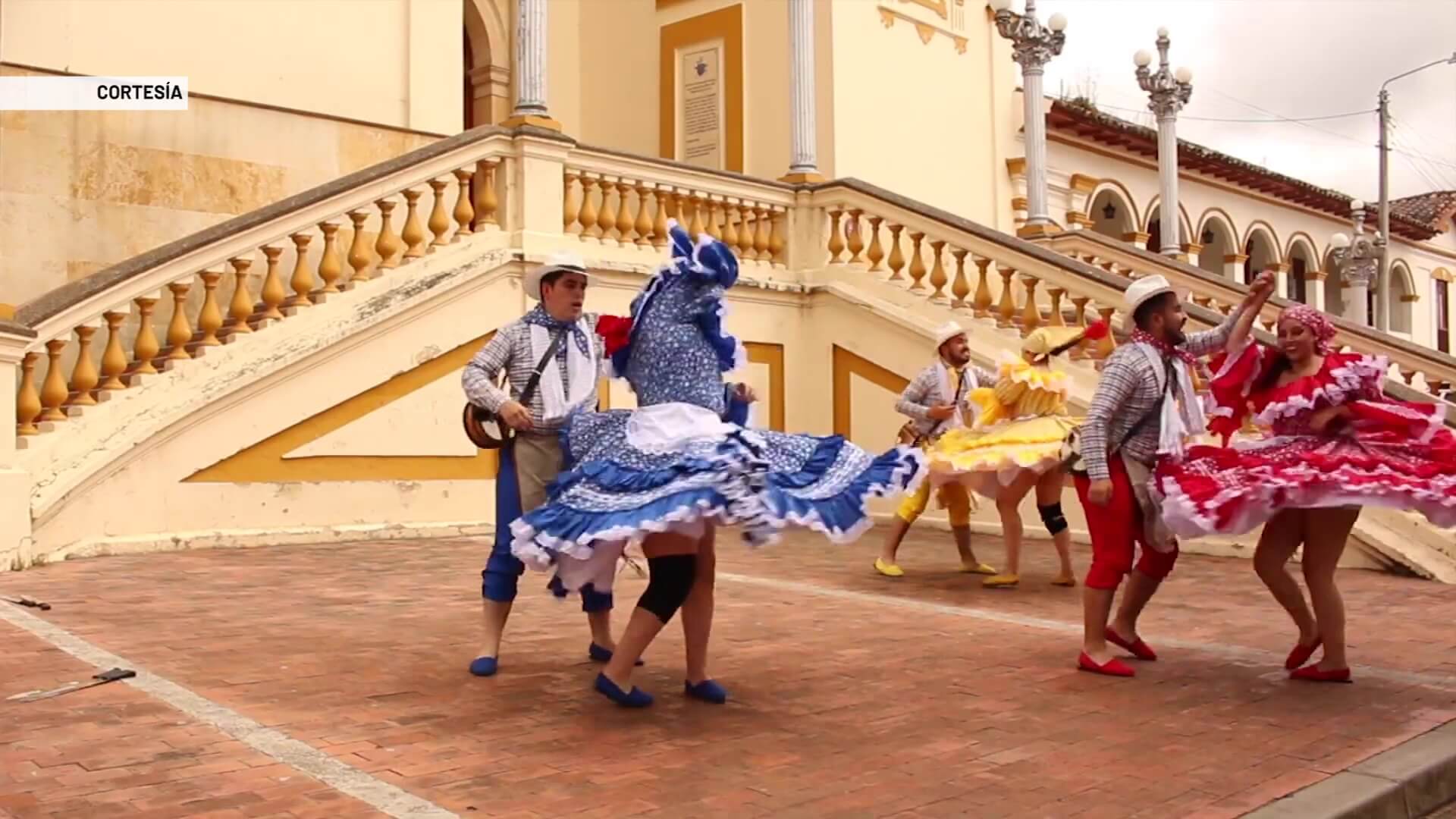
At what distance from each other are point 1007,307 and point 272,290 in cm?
669

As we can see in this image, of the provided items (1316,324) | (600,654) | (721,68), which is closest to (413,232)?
(600,654)

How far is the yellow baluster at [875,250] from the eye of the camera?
1439 centimetres

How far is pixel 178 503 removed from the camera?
390 inches

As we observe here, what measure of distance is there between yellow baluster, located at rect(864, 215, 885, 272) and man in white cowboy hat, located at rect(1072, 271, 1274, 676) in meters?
8.10

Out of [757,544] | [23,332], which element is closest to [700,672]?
[757,544]

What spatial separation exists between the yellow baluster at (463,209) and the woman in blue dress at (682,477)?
646 cm

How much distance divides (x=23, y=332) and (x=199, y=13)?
5267 mm

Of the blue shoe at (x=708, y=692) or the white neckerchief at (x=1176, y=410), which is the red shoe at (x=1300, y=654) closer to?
the white neckerchief at (x=1176, y=410)

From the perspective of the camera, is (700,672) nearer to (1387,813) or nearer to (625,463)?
(625,463)

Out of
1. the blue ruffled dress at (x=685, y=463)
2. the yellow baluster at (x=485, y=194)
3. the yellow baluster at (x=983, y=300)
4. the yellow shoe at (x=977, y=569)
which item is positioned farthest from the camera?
the yellow baluster at (x=983, y=300)

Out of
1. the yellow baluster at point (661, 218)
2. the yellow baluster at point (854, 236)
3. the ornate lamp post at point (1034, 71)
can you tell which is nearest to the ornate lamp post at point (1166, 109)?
the ornate lamp post at point (1034, 71)

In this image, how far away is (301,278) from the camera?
34.7ft

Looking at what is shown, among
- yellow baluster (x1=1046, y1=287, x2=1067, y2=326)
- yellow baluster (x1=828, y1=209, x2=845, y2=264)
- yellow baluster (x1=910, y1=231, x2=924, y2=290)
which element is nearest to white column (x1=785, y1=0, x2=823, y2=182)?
yellow baluster (x1=828, y1=209, x2=845, y2=264)

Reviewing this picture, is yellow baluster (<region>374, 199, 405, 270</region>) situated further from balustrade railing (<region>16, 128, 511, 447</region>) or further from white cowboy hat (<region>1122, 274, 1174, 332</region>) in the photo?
white cowboy hat (<region>1122, 274, 1174, 332</region>)
